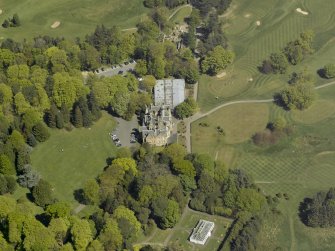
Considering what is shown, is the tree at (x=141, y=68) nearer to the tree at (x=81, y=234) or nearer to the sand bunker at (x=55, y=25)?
the sand bunker at (x=55, y=25)

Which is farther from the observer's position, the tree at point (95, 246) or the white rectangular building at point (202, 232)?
the white rectangular building at point (202, 232)

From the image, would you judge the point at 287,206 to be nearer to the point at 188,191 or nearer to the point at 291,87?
the point at 188,191

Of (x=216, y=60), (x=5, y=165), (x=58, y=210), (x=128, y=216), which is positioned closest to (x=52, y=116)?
(x=5, y=165)

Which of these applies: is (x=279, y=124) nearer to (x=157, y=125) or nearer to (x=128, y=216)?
(x=157, y=125)

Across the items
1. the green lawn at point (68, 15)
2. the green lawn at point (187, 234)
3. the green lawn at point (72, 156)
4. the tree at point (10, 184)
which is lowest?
the green lawn at point (187, 234)

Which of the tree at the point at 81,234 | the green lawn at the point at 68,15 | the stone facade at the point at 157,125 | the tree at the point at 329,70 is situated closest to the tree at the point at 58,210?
the tree at the point at 81,234

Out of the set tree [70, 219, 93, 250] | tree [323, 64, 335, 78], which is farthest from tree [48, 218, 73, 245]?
tree [323, 64, 335, 78]

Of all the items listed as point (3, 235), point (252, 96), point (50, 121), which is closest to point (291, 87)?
point (252, 96)
